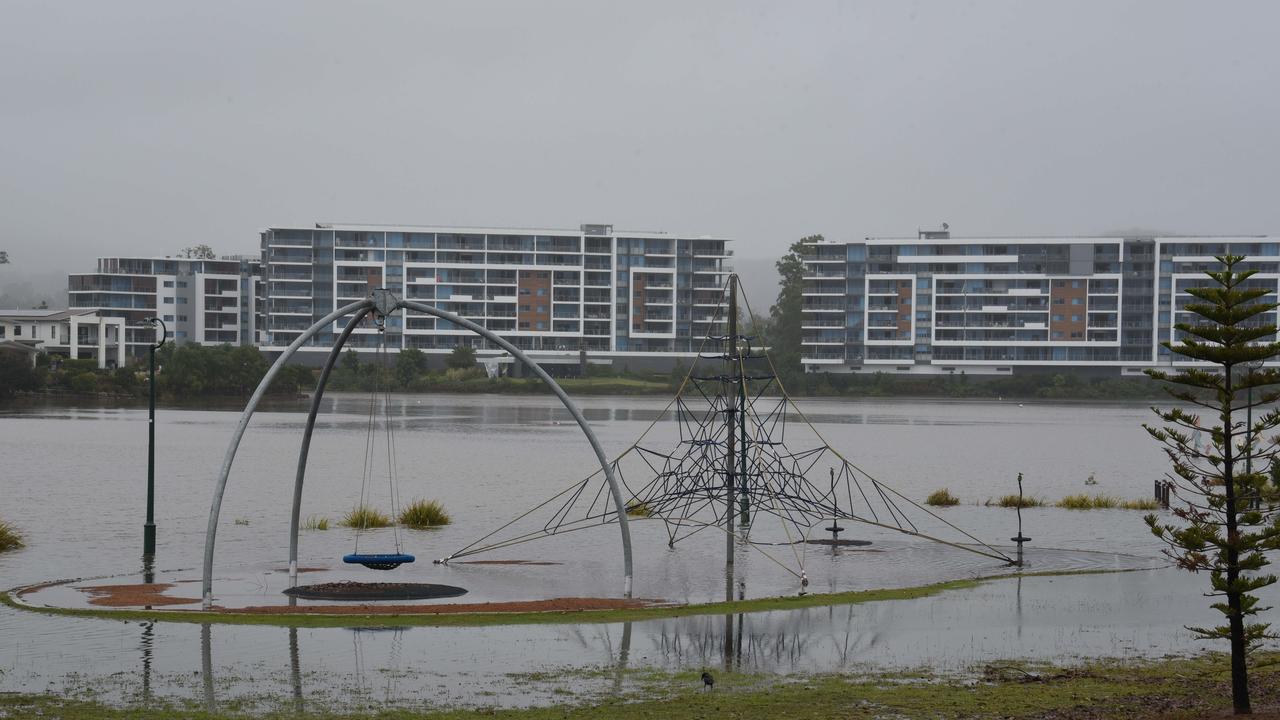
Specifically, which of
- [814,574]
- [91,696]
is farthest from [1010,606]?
[91,696]

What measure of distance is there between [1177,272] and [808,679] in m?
179

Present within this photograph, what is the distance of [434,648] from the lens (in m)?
23.9

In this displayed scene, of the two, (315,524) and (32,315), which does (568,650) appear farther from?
(32,315)

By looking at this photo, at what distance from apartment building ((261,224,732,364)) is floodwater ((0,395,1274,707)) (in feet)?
353

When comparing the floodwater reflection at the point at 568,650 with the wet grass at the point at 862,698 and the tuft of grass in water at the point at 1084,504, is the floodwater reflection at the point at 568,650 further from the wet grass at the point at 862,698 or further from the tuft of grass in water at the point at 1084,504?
the tuft of grass in water at the point at 1084,504

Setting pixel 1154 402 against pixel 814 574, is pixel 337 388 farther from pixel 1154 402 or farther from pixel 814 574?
pixel 814 574

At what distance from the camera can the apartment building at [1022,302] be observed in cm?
18725

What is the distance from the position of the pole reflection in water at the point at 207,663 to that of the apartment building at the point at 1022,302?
572 feet

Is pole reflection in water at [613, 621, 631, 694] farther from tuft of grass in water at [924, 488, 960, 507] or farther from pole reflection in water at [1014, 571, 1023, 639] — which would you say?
tuft of grass in water at [924, 488, 960, 507]

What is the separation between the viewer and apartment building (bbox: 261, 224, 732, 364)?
196500 mm

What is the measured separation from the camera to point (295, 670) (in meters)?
21.6

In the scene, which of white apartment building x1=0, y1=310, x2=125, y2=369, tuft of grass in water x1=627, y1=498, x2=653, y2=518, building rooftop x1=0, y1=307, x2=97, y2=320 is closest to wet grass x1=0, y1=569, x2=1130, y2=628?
tuft of grass in water x1=627, y1=498, x2=653, y2=518

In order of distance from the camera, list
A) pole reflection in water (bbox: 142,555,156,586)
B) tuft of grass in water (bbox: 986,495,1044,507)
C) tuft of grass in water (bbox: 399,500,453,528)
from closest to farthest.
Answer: pole reflection in water (bbox: 142,555,156,586) → tuft of grass in water (bbox: 399,500,453,528) → tuft of grass in water (bbox: 986,495,1044,507)

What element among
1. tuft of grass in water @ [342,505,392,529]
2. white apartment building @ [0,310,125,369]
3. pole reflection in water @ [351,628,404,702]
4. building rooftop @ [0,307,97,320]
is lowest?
tuft of grass in water @ [342,505,392,529]
